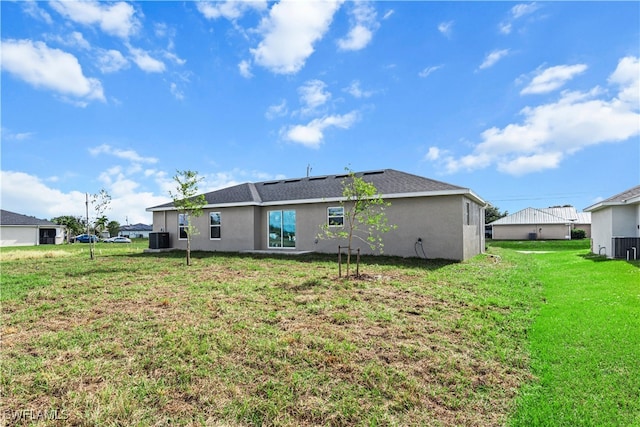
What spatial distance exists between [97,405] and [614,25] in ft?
47.0

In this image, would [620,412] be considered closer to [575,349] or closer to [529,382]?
[529,382]

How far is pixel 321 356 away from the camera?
386cm

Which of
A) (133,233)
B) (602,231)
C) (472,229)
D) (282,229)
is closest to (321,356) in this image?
(282,229)

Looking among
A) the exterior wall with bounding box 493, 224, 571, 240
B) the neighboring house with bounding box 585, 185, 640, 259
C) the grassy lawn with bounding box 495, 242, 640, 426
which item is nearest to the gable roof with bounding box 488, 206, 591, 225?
the exterior wall with bounding box 493, 224, 571, 240

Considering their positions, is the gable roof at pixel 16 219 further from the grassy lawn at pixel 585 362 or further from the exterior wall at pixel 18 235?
the grassy lawn at pixel 585 362

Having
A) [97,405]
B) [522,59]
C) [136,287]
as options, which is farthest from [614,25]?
[136,287]

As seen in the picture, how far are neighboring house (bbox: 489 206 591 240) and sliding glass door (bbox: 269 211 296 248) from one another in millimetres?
29220

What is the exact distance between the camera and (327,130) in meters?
17.4

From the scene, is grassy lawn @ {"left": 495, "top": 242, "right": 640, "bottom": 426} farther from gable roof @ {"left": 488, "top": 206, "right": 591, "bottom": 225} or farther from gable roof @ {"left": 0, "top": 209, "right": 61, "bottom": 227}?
gable roof @ {"left": 0, "top": 209, "right": 61, "bottom": 227}

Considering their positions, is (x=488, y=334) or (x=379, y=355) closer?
(x=379, y=355)

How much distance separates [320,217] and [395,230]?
145 inches

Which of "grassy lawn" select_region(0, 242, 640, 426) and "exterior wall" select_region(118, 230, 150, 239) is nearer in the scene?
"grassy lawn" select_region(0, 242, 640, 426)

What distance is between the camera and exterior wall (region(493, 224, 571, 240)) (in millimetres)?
34500

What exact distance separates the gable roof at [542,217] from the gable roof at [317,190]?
23.4m
